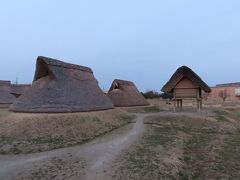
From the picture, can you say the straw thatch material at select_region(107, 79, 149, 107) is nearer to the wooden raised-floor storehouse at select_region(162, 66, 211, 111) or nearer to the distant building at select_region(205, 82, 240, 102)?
the wooden raised-floor storehouse at select_region(162, 66, 211, 111)

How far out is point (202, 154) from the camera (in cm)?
1056

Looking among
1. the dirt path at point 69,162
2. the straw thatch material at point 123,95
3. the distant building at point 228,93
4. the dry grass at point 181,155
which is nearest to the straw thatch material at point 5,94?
the straw thatch material at point 123,95

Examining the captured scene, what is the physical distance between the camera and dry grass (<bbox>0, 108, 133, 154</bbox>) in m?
10.9

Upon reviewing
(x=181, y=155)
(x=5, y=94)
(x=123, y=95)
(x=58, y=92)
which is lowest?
(x=181, y=155)

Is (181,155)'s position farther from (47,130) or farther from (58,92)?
(58,92)

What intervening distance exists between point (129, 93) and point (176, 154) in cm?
2177

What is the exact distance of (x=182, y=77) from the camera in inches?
827

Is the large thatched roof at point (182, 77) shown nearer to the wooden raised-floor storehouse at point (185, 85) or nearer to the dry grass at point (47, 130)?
the wooden raised-floor storehouse at point (185, 85)

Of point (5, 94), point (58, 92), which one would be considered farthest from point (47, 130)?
point (5, 94)

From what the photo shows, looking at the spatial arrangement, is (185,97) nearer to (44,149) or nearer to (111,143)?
(111,143)

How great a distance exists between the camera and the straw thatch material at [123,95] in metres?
29.7

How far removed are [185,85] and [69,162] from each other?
50.3ft

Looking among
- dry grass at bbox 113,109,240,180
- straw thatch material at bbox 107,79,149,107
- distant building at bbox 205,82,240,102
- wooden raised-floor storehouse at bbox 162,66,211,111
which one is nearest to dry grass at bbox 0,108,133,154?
dry grass at bbox 113,109,240,180

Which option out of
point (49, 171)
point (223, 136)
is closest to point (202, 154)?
point (223, 136)
